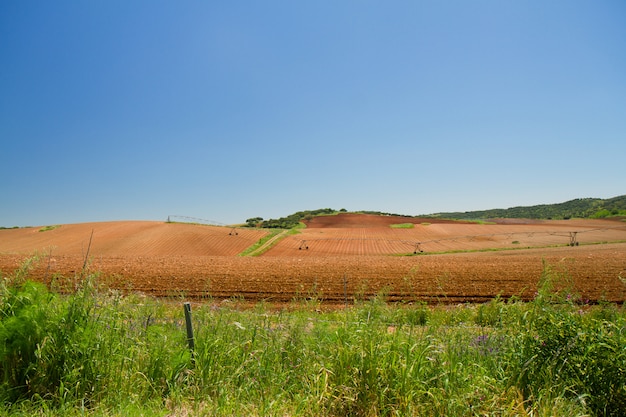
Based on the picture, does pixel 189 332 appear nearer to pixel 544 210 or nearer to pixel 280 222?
pixel 280 222

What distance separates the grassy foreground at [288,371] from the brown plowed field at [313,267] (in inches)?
74.2

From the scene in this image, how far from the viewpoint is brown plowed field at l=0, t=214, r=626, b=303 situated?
14.9 metres

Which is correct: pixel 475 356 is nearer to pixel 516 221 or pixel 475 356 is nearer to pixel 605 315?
pixel 605 315

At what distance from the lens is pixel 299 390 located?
3582 millimetres

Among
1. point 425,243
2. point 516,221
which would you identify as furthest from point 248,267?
point 516,221

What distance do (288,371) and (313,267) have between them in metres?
18.0

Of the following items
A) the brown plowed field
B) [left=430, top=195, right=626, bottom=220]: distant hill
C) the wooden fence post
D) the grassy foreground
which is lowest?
the brown plowed field

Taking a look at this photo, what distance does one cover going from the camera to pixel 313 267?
71.1 feet

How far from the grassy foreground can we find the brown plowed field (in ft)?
6.19

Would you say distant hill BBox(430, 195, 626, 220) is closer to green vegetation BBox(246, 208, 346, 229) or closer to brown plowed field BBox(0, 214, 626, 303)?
green vegetation BBox(246, 208, 346, 229)

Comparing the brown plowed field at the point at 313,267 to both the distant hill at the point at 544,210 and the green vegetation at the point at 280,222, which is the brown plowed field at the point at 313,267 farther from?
the distant hill at the point at 544,210

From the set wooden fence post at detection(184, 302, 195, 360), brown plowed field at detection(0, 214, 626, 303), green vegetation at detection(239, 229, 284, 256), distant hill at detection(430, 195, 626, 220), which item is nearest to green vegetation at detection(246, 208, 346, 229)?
green vegetation at detection(239, 229, 284, 256)

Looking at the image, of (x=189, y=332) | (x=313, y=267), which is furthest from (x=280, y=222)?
(x=189, y=332)

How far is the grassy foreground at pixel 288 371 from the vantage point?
3277mm
